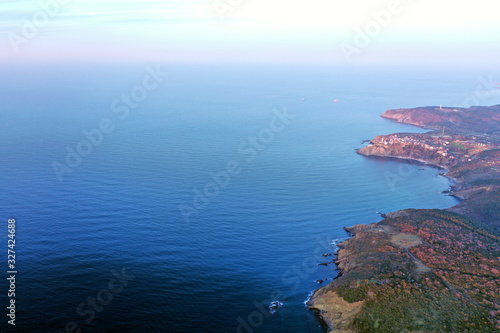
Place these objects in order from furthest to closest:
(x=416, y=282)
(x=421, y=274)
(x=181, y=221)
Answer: (x=181, y=221), (x=421, y=274), (x=416, y=282)

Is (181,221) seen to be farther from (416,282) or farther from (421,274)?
(421,274)

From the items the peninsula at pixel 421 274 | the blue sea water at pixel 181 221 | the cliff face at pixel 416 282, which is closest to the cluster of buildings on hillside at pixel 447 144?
the blue sea water at pixel 181 221

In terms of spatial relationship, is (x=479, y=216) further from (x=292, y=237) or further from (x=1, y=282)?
(x=1, y=282)

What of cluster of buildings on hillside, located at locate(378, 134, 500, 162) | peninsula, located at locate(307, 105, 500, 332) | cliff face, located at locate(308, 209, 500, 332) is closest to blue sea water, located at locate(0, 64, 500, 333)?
peninsula, located at locate(307, 105, 500, 332)

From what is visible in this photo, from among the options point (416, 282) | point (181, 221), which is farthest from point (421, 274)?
point (181, 221)

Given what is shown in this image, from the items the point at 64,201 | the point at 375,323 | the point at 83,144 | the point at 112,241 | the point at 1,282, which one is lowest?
the point at 375,323

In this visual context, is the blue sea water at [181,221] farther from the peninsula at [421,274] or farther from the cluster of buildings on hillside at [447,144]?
the cluster of buildings on hillside at [447,144]

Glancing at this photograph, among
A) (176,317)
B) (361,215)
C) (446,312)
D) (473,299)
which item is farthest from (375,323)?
(361,215)

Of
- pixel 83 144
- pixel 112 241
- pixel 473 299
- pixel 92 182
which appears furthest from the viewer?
pixel 83 144
